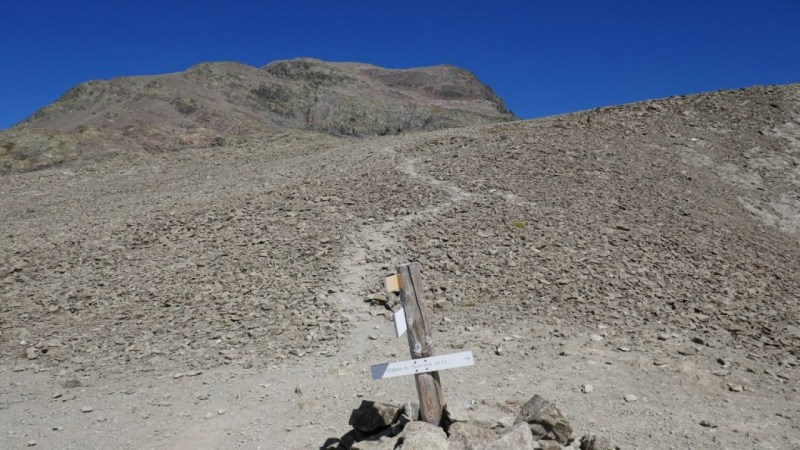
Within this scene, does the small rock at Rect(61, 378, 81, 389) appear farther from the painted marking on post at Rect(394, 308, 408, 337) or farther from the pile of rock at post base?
the painted marking on post at Rect(394, 308, 408, 337)

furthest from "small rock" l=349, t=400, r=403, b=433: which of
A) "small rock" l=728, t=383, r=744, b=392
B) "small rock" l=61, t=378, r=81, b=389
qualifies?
"small rock" l=61, t=378, r=81, b=389

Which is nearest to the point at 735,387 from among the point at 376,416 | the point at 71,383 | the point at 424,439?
the point at 376,416

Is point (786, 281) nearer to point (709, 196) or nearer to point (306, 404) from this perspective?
point (709, 196)

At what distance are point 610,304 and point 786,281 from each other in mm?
4020

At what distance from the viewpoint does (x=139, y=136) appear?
3553 centimetres

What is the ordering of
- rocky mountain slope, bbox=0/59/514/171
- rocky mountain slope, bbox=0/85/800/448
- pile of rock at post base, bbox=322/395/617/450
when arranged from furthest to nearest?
rocky mountain slope, bbox=0/59/514/171 → rocky mountain slope, bbox=0/85/800/448 → pile of rock at post base, bbox=322/395/617/450

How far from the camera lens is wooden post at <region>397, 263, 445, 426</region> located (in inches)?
223

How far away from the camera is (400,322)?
5621mm

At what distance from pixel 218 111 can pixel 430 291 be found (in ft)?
128

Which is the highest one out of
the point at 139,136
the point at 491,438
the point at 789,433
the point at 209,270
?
the point at 139,136

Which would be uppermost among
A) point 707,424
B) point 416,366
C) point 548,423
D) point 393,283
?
point 393,283

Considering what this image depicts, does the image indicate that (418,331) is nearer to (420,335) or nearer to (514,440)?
(420,335)

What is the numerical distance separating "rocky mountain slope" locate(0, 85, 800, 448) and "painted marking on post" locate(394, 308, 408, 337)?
2275 millimetres

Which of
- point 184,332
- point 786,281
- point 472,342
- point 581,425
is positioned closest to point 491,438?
point 581,425
